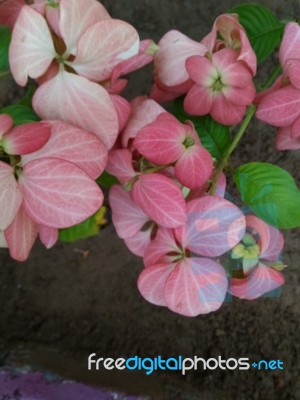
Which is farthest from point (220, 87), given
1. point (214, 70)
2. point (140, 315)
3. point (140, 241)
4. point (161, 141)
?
point (140, 315)

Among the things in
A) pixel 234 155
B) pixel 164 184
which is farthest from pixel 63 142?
pixel 234 155

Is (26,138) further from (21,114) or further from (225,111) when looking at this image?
(225,111)

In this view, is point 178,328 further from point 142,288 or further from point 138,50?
point 138,50

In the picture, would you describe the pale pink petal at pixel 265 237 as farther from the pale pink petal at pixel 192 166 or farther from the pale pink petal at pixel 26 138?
the pale pink petal at pixel 26 138

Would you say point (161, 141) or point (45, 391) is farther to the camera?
point (45, 391)

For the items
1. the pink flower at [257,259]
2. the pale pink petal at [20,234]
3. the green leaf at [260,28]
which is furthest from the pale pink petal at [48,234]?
the green leaf at [260,28]
